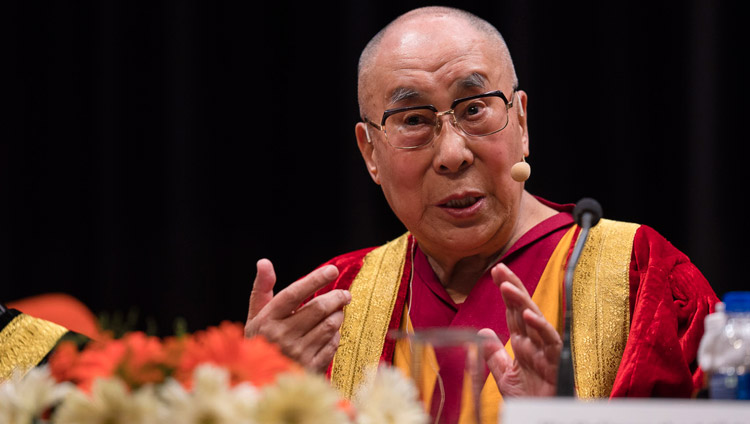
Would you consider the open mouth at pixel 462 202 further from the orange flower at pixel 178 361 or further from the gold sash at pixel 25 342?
the orange flower at pixel 178 361

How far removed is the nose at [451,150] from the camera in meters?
1.71

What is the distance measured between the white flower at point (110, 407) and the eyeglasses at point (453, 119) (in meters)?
1.13

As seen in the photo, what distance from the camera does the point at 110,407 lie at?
0.72 meters

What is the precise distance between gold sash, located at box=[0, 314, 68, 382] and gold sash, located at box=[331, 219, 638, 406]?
0.65 metres

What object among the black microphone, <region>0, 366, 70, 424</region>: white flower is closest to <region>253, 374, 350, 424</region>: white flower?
<region>0, 366, 70, 424</region>: white flower

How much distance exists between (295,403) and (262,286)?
783 millimetres

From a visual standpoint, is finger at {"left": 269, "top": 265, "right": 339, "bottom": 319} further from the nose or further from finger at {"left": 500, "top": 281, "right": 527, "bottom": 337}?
the nose

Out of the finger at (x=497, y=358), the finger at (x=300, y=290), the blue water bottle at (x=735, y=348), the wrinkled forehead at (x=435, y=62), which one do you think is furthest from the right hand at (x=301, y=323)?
the blue water bottle at (x=735, y=348)

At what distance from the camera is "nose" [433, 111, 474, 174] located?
1712mm

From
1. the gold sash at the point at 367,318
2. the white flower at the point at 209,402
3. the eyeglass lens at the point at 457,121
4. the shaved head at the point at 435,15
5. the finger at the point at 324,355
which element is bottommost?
the gold sash at the point at 367,318

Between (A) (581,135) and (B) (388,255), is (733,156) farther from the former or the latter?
(B) (388,255)

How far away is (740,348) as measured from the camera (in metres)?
0.95

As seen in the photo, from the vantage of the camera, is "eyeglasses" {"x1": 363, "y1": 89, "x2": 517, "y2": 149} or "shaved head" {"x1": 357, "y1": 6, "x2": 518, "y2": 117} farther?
"shaved head" {"x1": 357, "y1": 6, "x2": 518, "y2": 117}

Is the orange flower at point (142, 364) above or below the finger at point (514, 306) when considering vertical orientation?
above
